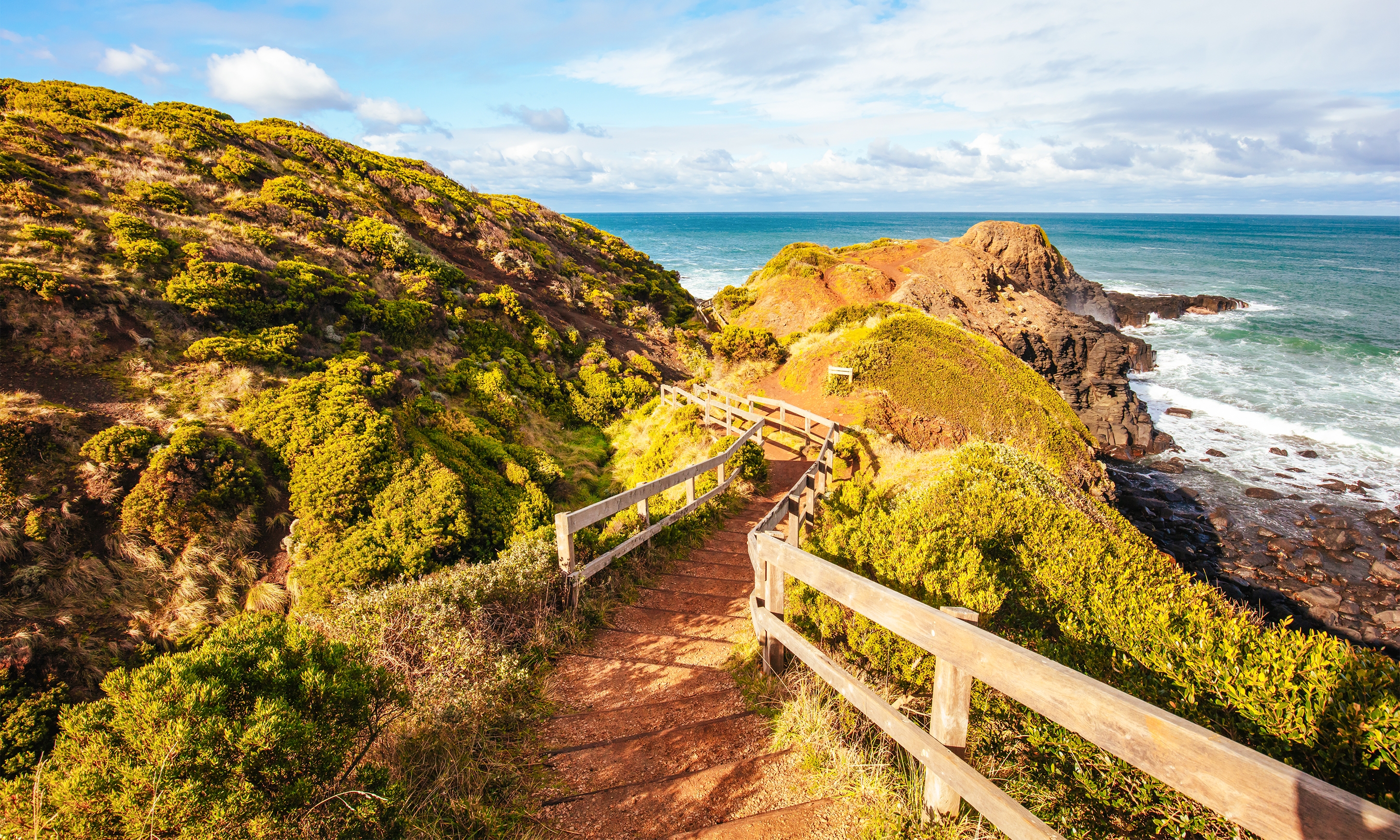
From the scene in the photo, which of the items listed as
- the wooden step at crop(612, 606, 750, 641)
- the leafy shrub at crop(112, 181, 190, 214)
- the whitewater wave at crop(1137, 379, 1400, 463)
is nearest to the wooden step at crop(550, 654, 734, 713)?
the wooden step at crop(612, 606, 750, 641)

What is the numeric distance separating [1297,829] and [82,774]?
430 centimetres

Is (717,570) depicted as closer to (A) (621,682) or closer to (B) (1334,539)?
(A) (621,682)

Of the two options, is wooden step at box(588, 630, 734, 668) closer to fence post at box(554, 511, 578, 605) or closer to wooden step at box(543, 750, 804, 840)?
fence post at box(554, 511, 578, 605)

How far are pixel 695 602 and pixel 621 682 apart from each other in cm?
160

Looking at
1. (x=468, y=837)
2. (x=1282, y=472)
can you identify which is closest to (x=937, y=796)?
(x=468, y=837)

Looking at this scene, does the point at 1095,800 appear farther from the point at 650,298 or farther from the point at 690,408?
the point at 650,298

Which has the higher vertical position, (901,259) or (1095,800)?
(901,259)

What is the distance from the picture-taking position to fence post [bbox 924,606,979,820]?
276 centimetres

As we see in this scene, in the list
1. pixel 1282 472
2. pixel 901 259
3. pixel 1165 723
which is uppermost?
pixel 901 259

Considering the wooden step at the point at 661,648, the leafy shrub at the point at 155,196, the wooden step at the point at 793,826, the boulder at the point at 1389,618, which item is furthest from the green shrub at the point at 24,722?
the boulder at the point at 1389,618

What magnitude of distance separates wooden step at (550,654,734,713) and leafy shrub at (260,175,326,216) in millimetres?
16329

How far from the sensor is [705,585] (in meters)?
6.70

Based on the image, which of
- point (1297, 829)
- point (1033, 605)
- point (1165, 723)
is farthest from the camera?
point (1033, 605)

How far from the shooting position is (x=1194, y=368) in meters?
31.6
